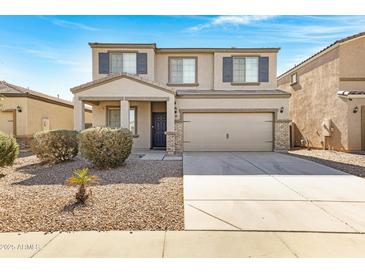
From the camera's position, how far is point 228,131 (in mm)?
13742

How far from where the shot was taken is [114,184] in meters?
6.58

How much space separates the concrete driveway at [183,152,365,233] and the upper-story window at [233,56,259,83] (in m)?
7.90

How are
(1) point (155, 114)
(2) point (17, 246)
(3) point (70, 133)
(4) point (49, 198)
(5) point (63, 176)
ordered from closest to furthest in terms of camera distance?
(2) point (17, 246) → (4) point (49, 198) → (5) point (63, 176) → (3) point (70, 133) → (1) point (155, 114)

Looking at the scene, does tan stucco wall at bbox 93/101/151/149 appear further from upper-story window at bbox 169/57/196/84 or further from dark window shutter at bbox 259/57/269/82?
dark window shutter at bbox 259/57/269/82

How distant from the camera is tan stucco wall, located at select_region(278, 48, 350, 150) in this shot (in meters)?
13.3

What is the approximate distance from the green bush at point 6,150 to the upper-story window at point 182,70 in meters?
9.35

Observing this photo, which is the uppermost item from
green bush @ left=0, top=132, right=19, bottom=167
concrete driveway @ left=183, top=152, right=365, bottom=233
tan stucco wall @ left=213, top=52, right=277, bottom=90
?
tan stucco wall @ left=213, top=52, right=277, bottom=90

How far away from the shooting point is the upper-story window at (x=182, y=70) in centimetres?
1530

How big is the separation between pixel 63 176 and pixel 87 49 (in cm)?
1023

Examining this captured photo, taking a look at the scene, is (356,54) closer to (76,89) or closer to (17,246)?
(76,89)

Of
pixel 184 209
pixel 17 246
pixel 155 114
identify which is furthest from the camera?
pixel 155 114

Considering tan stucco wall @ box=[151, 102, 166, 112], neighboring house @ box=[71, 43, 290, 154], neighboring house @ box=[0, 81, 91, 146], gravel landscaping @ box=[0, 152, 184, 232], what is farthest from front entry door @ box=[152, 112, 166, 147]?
neighboring house @ box=[0, 81, 91, 146]

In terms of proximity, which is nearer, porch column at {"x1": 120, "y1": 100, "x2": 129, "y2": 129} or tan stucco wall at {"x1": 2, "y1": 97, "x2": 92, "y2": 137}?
porch column at {"x1": 120, "y1": 100, "x2": 129, "y2": 129}
